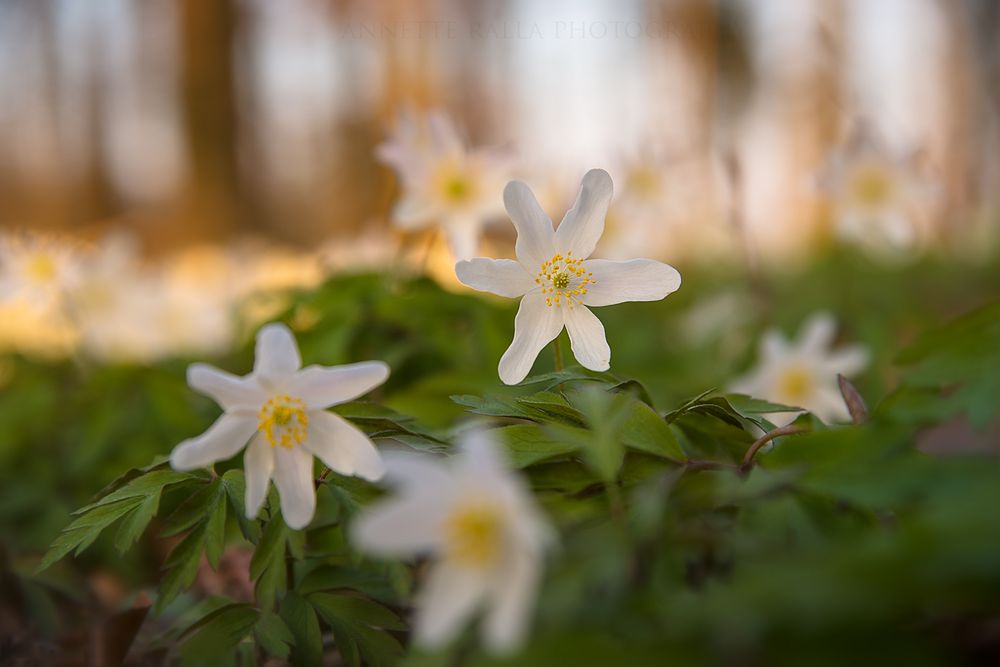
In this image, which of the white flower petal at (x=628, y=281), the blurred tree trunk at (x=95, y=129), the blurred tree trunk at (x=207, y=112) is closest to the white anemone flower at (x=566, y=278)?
the white flower petal at (x=628, y=281)

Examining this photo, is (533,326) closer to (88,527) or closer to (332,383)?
(332,383)

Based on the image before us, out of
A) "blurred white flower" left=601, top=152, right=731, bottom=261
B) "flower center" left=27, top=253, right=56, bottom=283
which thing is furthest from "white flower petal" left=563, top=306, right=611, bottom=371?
"flower center" left=27, top=253, right=56, bottom=283

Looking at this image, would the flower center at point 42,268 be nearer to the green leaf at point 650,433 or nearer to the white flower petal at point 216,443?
the white flower petal at point 216,443

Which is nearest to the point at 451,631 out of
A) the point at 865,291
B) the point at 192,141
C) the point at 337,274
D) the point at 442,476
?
the point at 442,476

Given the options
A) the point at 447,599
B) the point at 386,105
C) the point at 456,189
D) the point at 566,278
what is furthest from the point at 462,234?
the point at 386,105

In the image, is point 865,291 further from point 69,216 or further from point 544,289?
point 69,216

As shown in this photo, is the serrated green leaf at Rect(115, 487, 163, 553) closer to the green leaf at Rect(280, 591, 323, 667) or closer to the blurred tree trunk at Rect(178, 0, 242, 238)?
the green leaf at Rect(280, 591, 323, 667)
